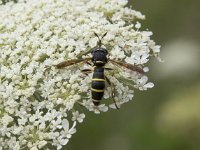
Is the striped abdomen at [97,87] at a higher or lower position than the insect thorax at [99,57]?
lower

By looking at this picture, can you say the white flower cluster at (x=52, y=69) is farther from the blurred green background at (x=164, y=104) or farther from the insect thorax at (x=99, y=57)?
the blurred green background at (x=164, y=104)

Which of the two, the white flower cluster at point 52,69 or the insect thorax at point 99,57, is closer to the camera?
the white flower cluster at point 52,69

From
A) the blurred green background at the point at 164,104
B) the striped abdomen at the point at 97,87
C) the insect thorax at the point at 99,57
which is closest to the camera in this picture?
the striped abdomen at the point at 97,87

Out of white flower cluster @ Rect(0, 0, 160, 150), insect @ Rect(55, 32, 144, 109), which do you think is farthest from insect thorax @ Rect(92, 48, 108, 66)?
white flower cluster @ Rect(0, 0, 160, 150)

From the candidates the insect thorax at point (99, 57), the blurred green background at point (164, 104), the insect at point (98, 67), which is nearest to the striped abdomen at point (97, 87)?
the insect at point (98, 67)

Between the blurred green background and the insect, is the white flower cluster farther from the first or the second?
the blurred green background

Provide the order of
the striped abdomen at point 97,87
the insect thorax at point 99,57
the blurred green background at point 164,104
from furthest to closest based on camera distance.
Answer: the blurred green background at point 164,104 → the insect thorax at point 99,57 → the striped abdomen at point 97,87
